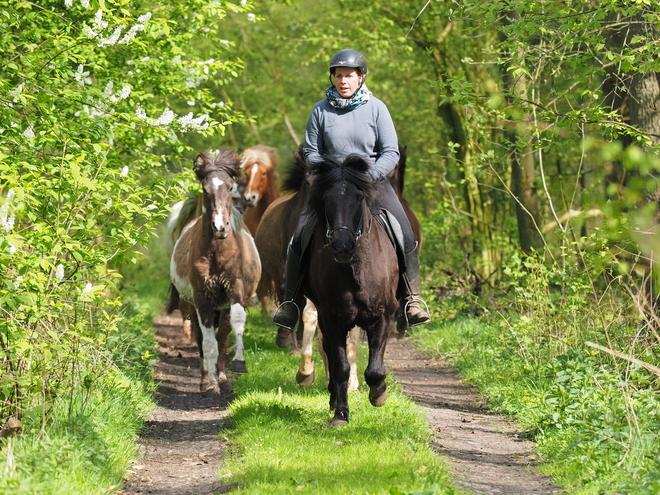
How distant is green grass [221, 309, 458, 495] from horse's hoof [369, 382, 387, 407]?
0.12 m

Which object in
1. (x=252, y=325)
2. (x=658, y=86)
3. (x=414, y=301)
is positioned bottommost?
(x=252, y=325)

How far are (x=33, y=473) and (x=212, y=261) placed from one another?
537 cm

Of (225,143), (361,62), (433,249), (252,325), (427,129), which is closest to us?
(361,62)

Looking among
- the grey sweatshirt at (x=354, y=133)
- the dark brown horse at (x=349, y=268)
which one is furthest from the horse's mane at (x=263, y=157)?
the dark brown horse at (x=349, y=268)

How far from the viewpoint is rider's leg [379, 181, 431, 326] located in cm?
791

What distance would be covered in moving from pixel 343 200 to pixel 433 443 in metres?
2.13

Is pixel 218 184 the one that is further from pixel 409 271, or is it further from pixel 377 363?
pixel 377 363

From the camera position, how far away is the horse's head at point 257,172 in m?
15.3

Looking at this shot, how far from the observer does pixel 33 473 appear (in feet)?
16.7

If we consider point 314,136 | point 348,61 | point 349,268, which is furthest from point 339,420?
point 348,61

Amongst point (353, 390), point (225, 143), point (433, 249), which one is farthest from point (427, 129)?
point (353, 390)

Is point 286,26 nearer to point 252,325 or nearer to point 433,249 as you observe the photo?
point 433,249

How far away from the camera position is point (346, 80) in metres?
7.89

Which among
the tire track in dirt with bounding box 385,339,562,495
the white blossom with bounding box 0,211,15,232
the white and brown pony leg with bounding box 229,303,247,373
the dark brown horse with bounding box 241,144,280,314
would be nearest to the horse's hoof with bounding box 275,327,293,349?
the tire track in dirt with bounding box 385,339,562,495
